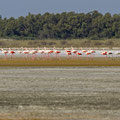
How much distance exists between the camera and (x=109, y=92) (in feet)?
83.6

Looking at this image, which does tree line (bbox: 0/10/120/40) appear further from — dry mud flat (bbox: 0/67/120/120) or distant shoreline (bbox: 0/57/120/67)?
dry mud flat (bbox: 0/67/120/120)

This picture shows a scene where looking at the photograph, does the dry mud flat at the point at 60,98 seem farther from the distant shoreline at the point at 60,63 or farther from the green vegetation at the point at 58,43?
the green vegetation at the point at 58,43

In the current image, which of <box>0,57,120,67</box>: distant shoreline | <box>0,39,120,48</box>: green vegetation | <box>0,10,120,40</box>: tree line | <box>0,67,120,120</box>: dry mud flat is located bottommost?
<box>0,39,120,48</box>: green vegetation

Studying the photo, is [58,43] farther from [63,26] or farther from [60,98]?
[60,98]

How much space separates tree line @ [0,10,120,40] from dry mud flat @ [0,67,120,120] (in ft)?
409

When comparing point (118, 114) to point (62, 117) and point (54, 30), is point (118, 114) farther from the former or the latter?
point (54, 30)

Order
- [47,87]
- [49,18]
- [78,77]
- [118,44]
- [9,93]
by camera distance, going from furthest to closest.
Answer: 1. [49,18]
2. [118,44]
3. [78,77]
4. [47,87]
5. [9,93]

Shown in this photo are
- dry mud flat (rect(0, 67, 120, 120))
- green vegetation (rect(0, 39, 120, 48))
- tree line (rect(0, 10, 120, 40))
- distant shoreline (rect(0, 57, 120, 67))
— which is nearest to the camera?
dry mud flat (rect(0, 67, 120, 120))

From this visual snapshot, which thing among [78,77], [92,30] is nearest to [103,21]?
[92,30]

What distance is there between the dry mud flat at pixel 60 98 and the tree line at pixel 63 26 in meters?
125

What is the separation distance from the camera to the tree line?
164m

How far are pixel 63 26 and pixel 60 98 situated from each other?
494ft

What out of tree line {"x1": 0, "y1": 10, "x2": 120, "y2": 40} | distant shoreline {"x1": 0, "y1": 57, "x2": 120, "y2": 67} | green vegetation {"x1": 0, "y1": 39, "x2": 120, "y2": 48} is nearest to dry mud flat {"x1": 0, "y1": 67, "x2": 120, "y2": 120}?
distant shoreline {"x1": 0, "y1": 57, "x2": 120, "y2": 67}

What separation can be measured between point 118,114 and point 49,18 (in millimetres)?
166246
